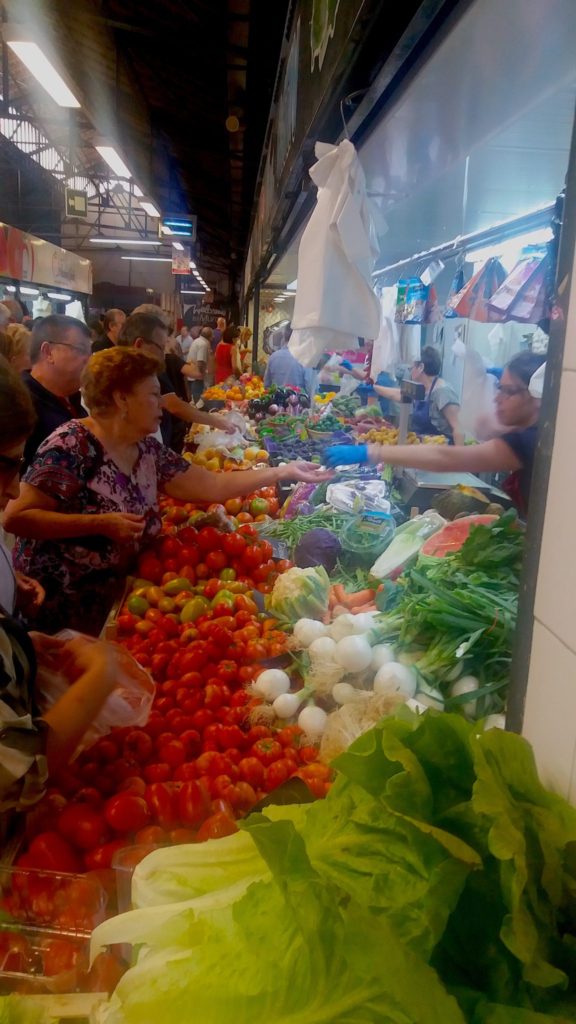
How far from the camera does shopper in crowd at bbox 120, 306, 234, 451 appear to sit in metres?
5.35

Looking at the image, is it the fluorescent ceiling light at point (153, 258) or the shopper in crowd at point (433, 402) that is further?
the fluorescent ceiling light at point (153, 258)

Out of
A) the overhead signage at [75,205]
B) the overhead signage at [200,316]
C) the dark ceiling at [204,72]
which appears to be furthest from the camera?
the overhead signage at [200,316]

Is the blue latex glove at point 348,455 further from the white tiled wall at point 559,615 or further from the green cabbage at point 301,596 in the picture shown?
the white tiled wall at point 559,615

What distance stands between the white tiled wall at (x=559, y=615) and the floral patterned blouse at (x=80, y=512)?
253 centimetres

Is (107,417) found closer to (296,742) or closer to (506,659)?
(296,742)

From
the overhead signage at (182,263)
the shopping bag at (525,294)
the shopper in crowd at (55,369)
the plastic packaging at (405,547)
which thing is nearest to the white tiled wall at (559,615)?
the plastic packaging at (405,547)

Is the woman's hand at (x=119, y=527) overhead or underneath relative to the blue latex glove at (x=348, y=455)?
underneath

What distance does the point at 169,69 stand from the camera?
8906 mm

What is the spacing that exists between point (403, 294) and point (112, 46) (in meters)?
4.18

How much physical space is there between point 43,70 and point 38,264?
14.9m

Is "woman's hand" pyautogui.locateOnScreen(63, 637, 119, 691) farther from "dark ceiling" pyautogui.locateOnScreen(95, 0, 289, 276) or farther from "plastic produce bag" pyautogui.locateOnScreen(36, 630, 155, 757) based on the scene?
"dark ceiling" pyautogui.locateOnScreen(95, 0, 289, 276)

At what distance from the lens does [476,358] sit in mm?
6352

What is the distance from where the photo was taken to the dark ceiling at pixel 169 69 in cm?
657

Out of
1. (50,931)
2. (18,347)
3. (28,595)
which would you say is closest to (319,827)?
(50,931)
